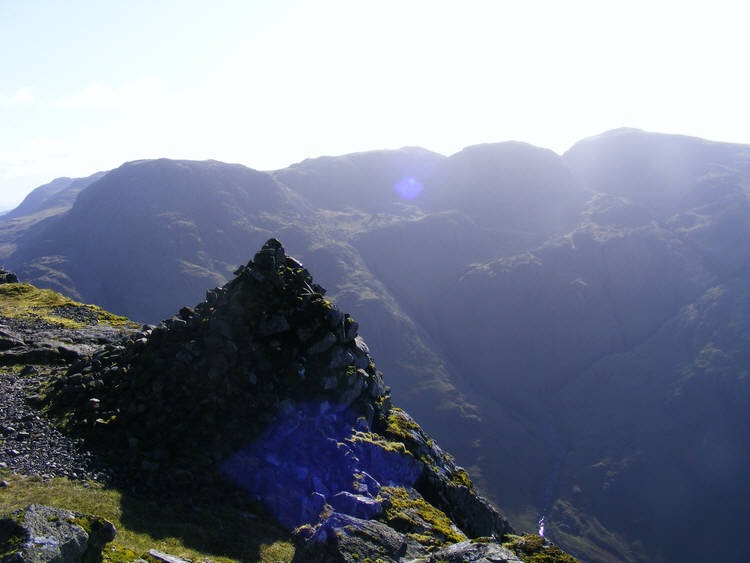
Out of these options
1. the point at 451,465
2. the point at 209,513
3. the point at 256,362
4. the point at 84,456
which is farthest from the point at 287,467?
the point at 451,465

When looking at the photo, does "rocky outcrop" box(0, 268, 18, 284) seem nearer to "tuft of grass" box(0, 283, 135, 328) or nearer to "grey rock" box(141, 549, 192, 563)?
"tuft of grass" box(0, 283, 135, 328)

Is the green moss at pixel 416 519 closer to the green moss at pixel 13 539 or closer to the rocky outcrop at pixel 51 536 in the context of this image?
the rocky outcrop at pixel 51 536

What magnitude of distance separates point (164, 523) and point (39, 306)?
5075 cm

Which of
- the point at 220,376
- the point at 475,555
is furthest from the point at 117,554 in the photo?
the point at 220,376

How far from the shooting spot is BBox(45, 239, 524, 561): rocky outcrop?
78.7ft

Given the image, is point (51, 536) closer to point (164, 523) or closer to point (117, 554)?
point (117, 554)

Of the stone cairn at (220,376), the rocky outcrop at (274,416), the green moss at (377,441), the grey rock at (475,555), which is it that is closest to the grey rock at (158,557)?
the rocky outcrop at (274,416)

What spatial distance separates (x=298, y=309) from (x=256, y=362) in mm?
4526

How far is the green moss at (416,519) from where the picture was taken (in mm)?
21844

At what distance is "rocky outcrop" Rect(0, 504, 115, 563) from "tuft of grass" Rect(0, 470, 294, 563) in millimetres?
→ 2683

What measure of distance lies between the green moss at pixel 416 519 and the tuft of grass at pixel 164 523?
494 centimetres

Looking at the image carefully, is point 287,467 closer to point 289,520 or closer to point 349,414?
point 289,520

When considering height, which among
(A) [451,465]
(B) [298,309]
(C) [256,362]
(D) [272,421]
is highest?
(B) [298,309]

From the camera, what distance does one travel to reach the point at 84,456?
24250mm
